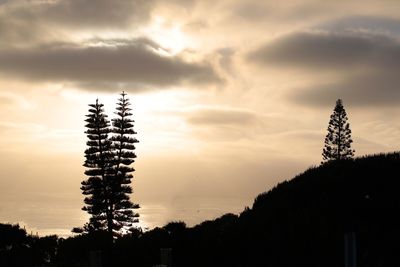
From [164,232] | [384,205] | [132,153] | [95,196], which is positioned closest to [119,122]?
[132,153]

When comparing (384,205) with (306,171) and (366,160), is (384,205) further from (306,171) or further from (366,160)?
(306,171)

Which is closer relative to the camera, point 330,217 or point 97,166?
point 330,217

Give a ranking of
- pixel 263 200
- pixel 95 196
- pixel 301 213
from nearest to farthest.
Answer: pixel 301 213, pixel 263 200, pixel 95 196

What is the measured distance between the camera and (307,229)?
77.6ft

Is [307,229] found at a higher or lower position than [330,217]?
lower

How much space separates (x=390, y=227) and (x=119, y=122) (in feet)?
148

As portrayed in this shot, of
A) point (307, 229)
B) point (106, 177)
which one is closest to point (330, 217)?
point (307, 229)

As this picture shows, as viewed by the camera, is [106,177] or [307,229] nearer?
[307,229]

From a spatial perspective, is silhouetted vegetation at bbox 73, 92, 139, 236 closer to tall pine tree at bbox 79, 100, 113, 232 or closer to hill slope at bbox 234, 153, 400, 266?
tall pine tree at bbox 79, 100, 113, 232

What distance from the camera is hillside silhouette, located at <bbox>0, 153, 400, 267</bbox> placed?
71.6 ft

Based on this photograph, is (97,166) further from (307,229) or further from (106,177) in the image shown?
(307,229)

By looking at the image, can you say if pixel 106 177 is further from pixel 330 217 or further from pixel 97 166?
pixel 330 217

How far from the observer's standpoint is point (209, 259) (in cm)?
2655

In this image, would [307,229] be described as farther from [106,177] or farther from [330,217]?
[106,177]
